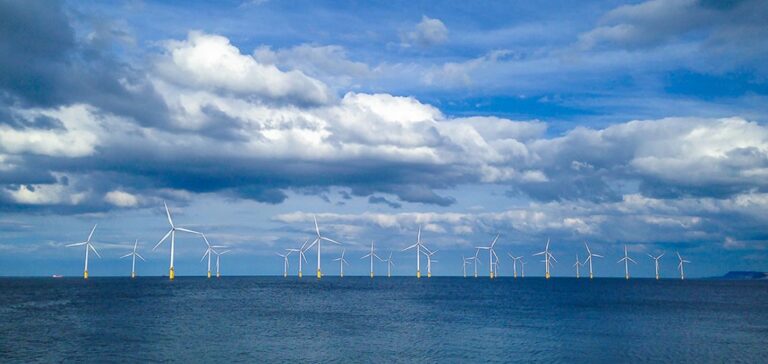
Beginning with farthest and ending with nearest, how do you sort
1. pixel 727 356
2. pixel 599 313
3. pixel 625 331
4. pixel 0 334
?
pixel 599 313 → pixel 625 331 → pixel 0 334 → pixel 727 356

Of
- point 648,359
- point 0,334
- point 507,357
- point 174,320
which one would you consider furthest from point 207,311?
point 648,359

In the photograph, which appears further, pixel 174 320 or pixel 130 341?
pixel 174 320

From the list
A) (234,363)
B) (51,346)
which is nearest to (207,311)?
(51,346)

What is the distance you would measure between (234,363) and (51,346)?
2276cm

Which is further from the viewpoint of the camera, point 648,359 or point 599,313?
point 599,313

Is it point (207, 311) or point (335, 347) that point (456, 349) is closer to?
point (335, 347)

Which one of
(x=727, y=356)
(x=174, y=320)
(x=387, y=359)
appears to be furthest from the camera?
(x=174, y=320)

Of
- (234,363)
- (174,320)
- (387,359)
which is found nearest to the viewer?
(234,363)

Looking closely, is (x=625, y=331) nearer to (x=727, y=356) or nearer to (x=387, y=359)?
(x=727, y=356)

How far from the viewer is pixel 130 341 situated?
69125 millimetres

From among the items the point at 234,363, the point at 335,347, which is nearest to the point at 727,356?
the point at 335,347

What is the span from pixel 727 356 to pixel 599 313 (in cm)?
5613

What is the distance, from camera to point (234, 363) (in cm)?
5578

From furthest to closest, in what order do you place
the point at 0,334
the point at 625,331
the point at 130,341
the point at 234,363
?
the point at 625,331
the point at 0,334
the point at 130,341
the point at 234,363
